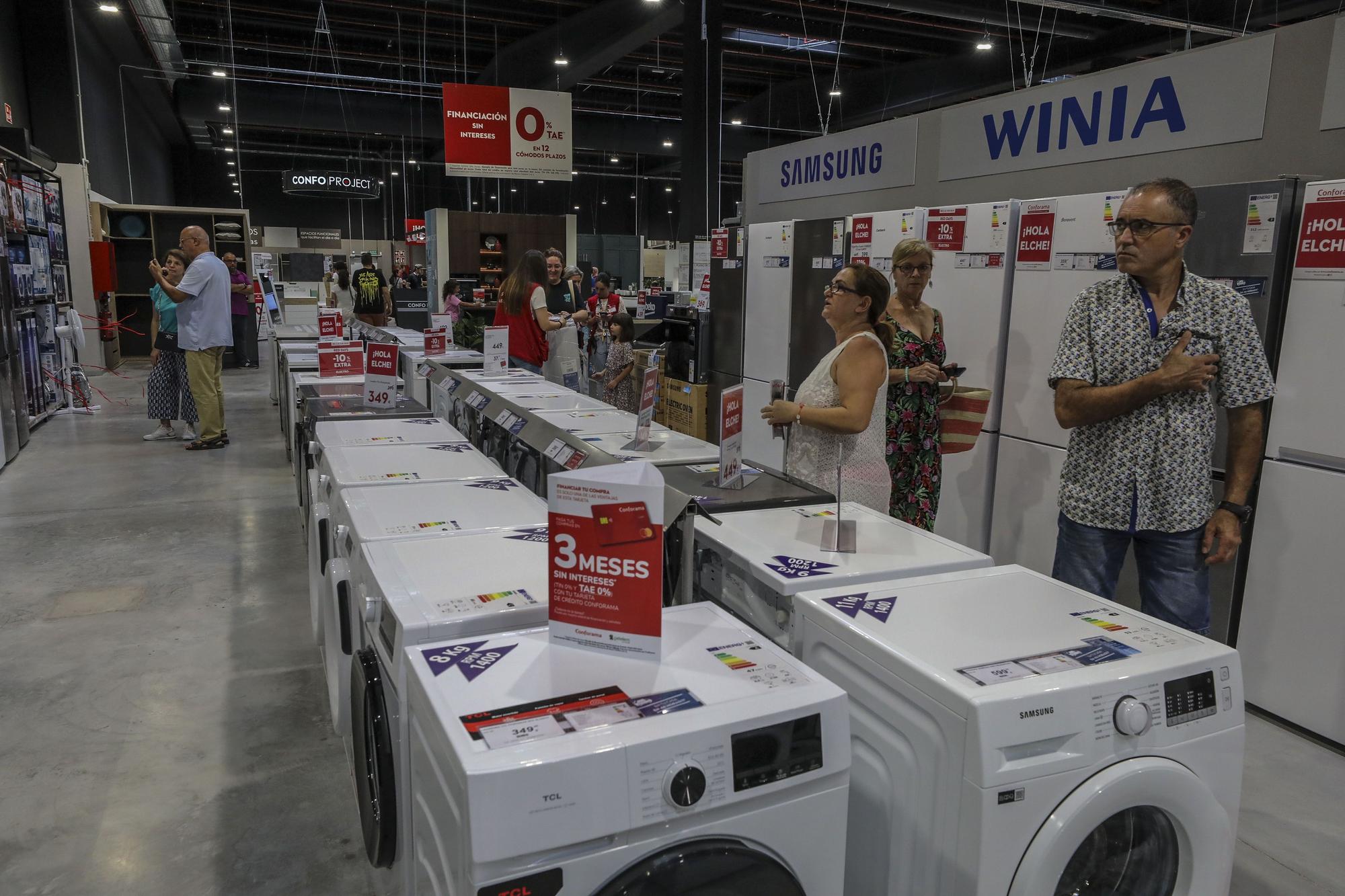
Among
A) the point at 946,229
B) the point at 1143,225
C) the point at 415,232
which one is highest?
the point at 415,232

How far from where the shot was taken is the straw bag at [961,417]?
3.27m

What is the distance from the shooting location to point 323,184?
1250 cm

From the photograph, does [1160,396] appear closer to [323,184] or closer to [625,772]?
[625,772]

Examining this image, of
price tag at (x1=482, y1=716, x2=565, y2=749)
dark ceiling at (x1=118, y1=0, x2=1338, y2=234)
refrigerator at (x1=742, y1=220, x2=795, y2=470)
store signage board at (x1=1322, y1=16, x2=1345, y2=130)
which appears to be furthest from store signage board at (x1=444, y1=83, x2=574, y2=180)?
price tag at (x1=482, y1=716, x2=565, y2=749)

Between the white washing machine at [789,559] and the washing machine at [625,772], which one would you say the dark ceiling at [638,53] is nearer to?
the white washing machine at [789,559]

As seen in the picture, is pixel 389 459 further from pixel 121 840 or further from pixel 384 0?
pixel 384 0

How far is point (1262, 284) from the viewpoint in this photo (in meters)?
2.83

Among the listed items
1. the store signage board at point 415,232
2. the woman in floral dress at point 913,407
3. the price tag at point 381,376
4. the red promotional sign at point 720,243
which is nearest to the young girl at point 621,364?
the red promotional sign at point 720,243

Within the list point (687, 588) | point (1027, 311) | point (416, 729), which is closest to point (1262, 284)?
point (1027, 311)

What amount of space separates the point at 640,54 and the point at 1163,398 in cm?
1277

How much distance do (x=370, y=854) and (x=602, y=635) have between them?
0.88 meters

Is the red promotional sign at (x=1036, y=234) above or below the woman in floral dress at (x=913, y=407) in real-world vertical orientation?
above

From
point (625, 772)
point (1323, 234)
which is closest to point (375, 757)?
point (625, 772)

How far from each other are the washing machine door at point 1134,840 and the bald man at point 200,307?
676 centimetres
